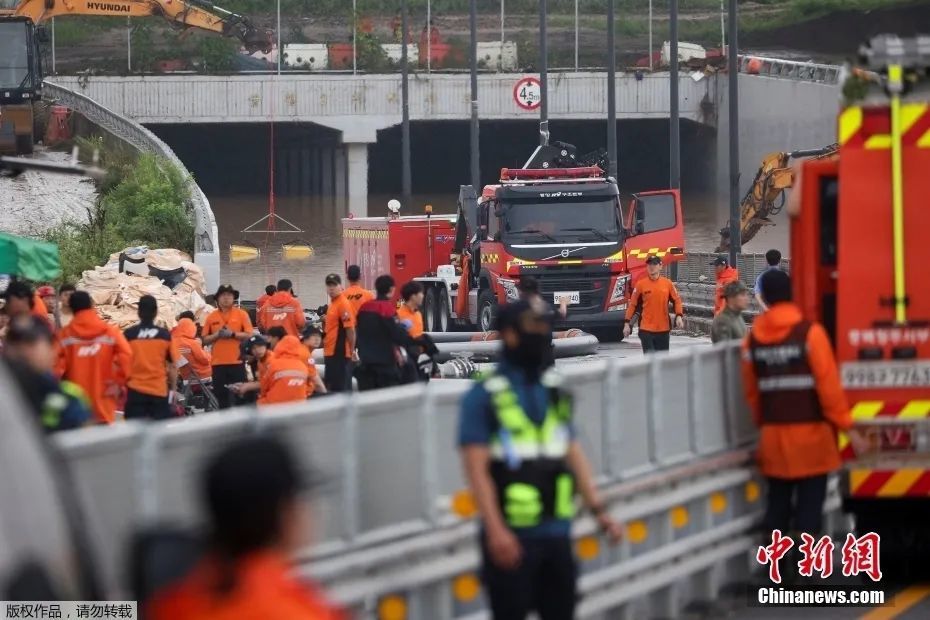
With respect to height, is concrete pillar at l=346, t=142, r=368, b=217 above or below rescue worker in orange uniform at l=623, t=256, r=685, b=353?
above

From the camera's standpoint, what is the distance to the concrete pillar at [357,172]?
248ft

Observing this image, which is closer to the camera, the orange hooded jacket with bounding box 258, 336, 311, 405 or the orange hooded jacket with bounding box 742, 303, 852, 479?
the orange hooded jacket with bounding box 742, 303, 852, 479

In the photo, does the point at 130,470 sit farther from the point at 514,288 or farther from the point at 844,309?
the point at 514,288

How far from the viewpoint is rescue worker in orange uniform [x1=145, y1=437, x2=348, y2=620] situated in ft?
13.4

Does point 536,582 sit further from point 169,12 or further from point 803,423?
point 169,12

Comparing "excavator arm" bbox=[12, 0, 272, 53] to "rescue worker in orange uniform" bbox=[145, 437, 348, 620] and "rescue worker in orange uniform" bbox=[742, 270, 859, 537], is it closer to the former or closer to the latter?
"rescue worker in orange uniform" bbox=[742, 270, 859, 537]

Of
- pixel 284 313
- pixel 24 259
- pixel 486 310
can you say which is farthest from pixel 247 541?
pixel 486 310

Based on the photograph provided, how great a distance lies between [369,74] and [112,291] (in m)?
47.6

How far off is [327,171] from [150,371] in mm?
67626

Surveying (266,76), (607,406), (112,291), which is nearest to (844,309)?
(607,406)

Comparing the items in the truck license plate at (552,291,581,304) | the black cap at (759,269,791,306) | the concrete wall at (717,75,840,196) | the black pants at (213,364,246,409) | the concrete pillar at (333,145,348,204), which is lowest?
the black pants at (213,364,246,409)

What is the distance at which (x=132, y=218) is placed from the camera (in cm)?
4159

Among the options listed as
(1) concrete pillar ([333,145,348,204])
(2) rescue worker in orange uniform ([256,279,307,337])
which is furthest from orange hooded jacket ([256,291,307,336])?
(1) concrete pillar ([333,145,348,204])

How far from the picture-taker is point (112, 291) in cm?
2898
